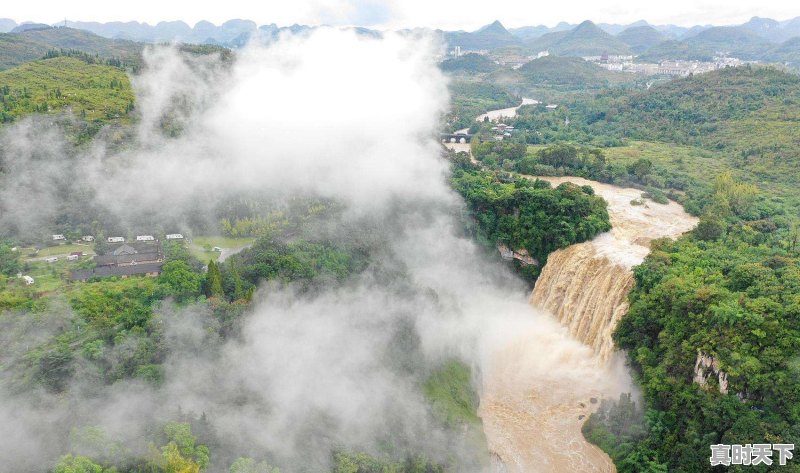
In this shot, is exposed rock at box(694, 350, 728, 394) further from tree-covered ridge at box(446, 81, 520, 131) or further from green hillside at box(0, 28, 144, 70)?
green hillside at box(0, 28, 144, 70)

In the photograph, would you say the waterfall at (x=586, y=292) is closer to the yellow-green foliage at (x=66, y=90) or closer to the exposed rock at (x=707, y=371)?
the exposed rock at (x=707, y=371)

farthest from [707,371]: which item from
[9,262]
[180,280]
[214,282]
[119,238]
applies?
[9,262]

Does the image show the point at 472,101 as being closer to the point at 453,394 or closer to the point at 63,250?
the point at 63,250

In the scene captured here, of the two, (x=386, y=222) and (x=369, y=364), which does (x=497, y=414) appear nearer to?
(x=369, y=364)

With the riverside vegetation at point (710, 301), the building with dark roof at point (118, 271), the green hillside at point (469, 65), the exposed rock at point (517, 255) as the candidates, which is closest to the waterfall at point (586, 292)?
the riverside vegetation at point (710, 301)

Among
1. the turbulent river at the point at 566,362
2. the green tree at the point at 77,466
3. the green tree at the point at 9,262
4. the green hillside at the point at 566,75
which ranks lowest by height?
the turbulent river at the point at 566,362
